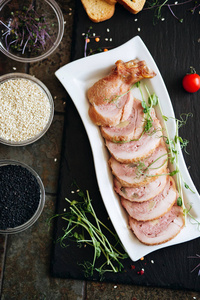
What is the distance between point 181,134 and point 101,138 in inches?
24.2

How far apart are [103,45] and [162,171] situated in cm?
107

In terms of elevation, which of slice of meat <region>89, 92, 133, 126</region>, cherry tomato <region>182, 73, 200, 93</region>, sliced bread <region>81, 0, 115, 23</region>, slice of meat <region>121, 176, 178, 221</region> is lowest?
slice of meat <region>121, 176, 178, 221</region>

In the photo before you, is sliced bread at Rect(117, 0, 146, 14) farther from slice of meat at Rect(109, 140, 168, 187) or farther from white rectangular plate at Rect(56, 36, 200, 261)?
slice of meat at Rect(109, 140, 168, 187)

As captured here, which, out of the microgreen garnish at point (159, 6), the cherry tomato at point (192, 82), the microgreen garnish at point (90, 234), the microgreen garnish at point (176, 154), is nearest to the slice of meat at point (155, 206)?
the microgreen garnish at point (176, 154)

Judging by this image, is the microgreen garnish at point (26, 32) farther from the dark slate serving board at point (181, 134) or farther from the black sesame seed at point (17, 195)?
the black sesame seed at point (17, 195)

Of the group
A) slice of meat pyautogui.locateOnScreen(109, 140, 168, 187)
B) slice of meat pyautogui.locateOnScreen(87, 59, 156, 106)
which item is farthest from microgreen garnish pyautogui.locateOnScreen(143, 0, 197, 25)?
slice of meat pyautogui.locateOnScreen(109, 140, 168, 187)

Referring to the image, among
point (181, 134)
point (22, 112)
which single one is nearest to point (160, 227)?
point (181, 134)

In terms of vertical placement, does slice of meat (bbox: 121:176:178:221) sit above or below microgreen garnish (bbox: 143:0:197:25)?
below

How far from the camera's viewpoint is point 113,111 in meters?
2.46

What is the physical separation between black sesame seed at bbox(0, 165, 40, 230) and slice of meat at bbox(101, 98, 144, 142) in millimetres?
654

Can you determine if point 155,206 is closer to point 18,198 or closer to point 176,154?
point 176,154

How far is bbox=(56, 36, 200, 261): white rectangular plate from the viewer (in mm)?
2494

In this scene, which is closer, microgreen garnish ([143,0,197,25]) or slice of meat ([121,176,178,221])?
slice of meat ([121,176,178,221])

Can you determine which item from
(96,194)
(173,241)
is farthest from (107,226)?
(173,241)
